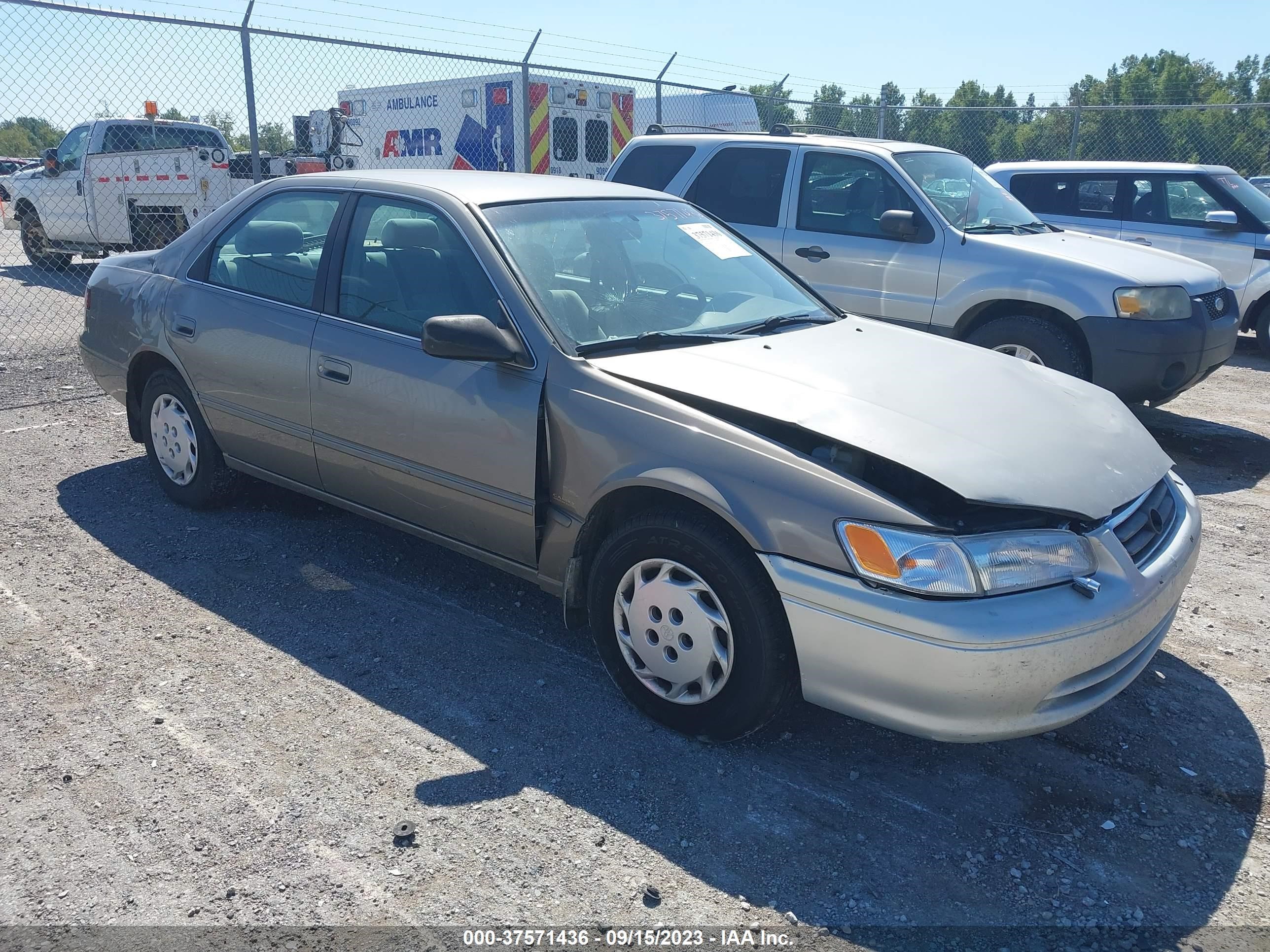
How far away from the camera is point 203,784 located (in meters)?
2.96

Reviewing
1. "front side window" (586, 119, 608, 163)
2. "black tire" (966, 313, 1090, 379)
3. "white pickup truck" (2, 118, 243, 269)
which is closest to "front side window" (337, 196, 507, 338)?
"black tire" (966, 313, 1090, 379)

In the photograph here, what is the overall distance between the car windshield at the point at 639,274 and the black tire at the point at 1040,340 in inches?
106

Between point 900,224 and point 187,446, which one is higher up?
point 900,224

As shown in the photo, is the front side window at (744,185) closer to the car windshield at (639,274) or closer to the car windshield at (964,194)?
the car windshield at (964,194)

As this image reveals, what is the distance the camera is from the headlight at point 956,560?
2682 mm

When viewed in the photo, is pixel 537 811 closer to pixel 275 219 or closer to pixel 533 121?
pixel 275 219

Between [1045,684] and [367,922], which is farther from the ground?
[1045,684]

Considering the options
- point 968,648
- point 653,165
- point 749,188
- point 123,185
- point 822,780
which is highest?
point 653,165

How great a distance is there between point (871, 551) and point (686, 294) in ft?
5.16

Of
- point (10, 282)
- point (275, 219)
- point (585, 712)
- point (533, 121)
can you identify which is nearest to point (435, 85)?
point (533, 121)

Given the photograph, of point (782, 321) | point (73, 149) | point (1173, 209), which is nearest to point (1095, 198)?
point (1173, 209)

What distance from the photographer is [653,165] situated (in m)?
7.87

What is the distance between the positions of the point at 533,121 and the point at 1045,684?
43.8ft

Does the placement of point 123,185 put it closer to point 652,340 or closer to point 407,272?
point 407,272
